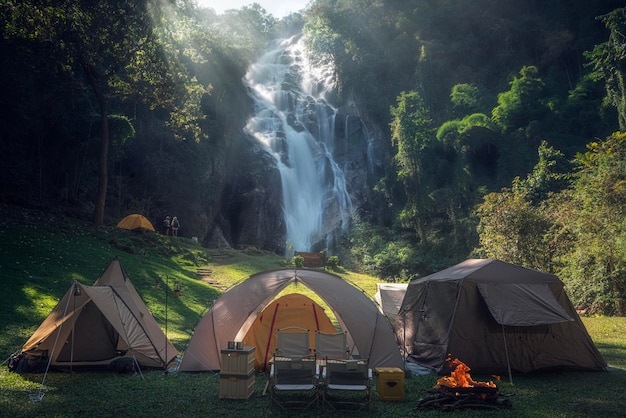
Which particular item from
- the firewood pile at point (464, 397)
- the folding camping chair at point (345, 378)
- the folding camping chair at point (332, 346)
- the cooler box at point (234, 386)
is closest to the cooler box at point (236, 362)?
the cooler box at point (234, 386)

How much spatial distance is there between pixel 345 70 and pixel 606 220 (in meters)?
36.1

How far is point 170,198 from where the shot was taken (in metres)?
32.6

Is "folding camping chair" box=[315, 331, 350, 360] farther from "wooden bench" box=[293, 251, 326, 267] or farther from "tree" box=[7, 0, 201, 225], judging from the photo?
"wooden bench" box=[293, 251, 326, 267]

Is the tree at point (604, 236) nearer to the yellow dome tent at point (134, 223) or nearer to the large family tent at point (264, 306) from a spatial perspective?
the large family tent at point (264, 306)

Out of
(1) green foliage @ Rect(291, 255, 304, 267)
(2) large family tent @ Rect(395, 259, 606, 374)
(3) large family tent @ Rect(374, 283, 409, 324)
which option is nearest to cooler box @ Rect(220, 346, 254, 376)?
(2) large family tent @ Rect(395, 259, 606, 374)

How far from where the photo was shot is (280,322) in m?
10.6

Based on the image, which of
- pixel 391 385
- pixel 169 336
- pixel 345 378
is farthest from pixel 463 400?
pixel 169 336

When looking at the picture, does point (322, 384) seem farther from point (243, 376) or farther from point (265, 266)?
A: point (265, 266)

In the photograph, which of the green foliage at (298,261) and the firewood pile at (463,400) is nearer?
the firewood pile at (463,400)

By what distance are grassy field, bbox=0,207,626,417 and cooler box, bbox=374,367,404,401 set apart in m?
0.15

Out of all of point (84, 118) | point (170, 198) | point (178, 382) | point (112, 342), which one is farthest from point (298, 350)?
point (170, 198)

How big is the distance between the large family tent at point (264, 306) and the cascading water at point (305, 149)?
88.8 feet

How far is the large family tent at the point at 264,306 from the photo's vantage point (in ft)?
30.9

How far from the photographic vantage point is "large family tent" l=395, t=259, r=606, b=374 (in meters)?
9.63
